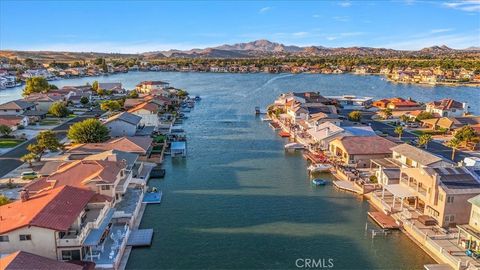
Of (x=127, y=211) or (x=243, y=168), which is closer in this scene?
(x=127, y=211)

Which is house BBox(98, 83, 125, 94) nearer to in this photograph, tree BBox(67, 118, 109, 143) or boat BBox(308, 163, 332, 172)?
tree BBox(67, 118, 109, 143)

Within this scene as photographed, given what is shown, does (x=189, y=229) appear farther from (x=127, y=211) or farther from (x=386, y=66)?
(x=386, y=66)

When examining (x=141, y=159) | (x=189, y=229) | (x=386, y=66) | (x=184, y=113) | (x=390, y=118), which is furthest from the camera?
(x=386, y=66)

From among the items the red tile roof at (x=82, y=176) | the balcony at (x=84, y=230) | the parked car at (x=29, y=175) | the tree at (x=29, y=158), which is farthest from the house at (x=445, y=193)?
the tree at (x=29, y=158)

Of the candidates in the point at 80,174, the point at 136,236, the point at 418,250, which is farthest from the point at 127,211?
the point at 418,250

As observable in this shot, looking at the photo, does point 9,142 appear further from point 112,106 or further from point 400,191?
point 400,191

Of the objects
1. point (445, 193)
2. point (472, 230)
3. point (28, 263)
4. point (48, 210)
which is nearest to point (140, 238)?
point (48, 210)
